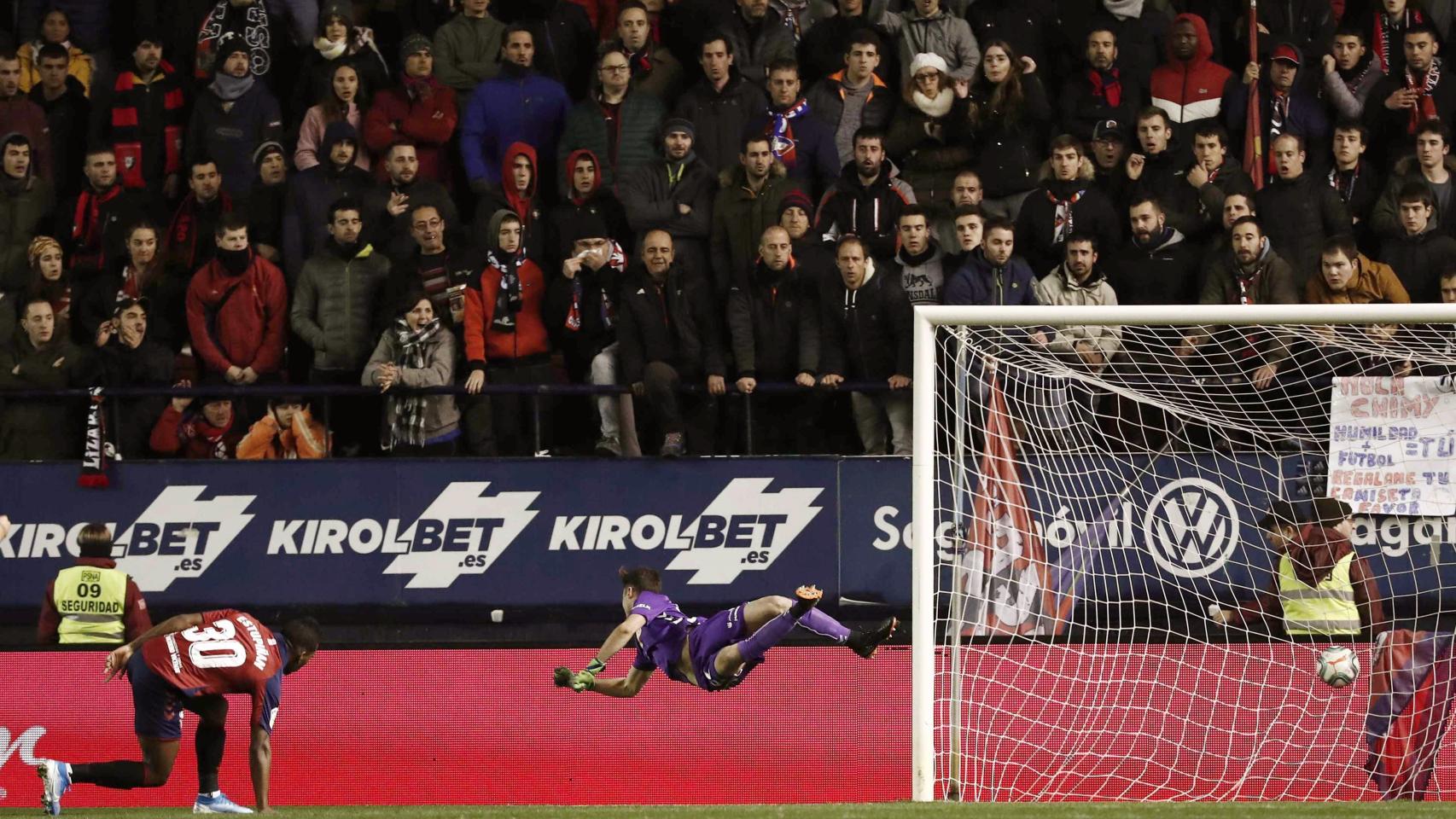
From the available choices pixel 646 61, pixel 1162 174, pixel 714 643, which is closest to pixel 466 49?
pixel 646 61

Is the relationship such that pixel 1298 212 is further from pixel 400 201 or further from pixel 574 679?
pixel 400 201

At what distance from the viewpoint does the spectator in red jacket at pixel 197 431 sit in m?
11.4

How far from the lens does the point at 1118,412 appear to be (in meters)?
9.97

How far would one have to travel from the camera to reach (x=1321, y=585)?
30.8 ft

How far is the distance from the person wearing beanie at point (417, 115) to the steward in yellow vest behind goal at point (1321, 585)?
5.75m

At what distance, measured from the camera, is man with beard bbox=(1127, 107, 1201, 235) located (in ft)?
36.7

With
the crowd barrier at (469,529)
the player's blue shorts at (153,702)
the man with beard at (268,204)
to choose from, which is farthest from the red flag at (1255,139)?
the player's blue shorts at (153,702)

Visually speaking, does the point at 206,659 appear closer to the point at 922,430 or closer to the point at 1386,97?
the point at 922,430

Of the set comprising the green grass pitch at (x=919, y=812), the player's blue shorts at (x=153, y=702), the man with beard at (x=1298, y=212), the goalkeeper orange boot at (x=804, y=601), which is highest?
the man with beard at (x=1298, y=212)

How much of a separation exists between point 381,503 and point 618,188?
8.10 ft

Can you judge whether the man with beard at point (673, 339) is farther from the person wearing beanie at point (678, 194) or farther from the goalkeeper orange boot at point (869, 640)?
the goalkeeper orange boot at point (869, 640)

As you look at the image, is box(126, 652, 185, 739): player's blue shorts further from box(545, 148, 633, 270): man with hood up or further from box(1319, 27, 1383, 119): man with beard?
box(1319, 27, 1383, 119): man with beard

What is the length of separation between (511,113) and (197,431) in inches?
111

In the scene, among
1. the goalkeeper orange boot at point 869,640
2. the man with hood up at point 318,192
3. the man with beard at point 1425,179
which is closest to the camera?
the goalkeeper orange boot at point 869,640
